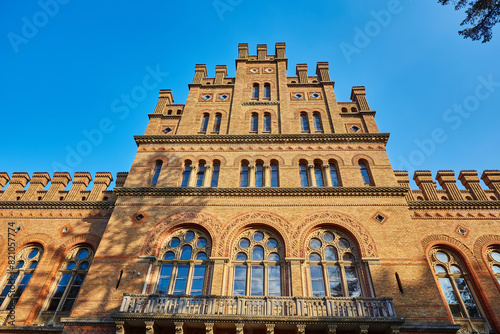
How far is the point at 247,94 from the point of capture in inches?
798

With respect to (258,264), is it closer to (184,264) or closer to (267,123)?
(184,264)

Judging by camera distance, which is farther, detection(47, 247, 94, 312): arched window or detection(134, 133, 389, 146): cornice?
detection(134, 133, 389, 146): cornice

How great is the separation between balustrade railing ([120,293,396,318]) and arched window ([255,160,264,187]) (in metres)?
6.10

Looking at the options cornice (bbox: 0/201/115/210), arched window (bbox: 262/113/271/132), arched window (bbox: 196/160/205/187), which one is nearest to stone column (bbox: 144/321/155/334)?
arched window (bbox: 196/160/205/187)

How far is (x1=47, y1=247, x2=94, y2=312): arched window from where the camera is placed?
13.6m

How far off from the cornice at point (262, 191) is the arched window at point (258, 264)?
192 cm

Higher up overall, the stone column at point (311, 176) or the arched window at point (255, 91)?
the arched window at point (255, 91)

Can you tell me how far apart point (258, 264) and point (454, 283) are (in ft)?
27.6

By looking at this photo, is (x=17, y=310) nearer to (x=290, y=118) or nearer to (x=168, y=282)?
(x=168, y=282)

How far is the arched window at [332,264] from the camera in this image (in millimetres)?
12438

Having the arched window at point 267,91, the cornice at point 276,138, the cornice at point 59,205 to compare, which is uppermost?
the arched window at point 267,91

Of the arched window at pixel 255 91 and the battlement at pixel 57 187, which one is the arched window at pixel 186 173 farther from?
the arched window at pixel 255 91

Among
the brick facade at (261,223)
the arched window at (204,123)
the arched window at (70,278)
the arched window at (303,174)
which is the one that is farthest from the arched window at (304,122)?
the arched window at (70,278)

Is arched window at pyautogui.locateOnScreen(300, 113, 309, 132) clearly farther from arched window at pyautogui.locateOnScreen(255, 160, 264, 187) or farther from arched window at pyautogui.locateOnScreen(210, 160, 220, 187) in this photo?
arched window at pyautogui.locateOnScreen(210, 160, 220, 187)
